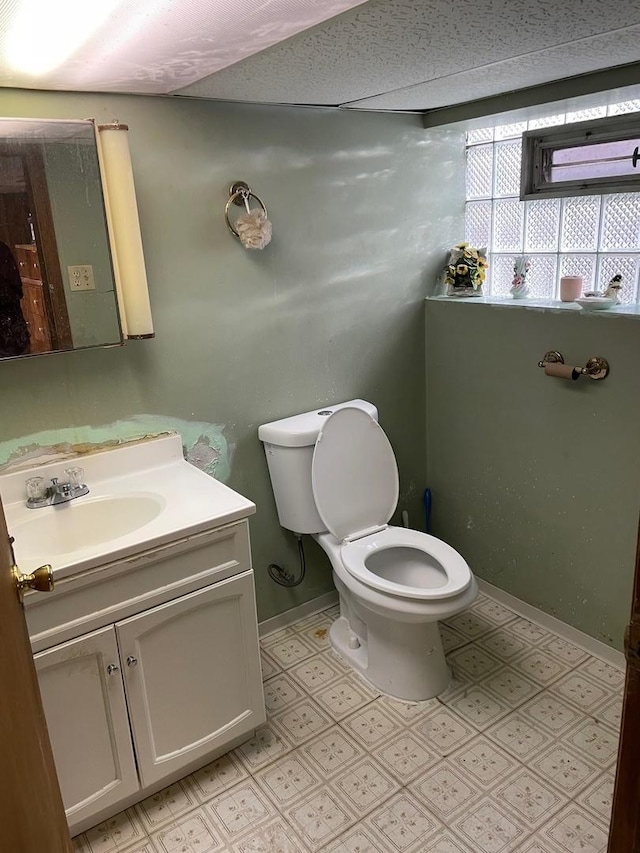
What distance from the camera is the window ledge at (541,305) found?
2.06m

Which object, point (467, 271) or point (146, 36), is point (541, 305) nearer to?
point (467, 271)

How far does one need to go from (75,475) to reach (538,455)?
157 cm

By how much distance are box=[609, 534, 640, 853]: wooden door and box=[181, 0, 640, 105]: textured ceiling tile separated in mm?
1060

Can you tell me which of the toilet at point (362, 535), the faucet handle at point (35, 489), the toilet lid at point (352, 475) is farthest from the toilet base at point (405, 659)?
the faucet handle at point (35, 489)

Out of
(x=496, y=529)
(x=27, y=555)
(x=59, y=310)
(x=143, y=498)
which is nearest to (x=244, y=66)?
(x=59, y=310)

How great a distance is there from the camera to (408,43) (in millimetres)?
1447

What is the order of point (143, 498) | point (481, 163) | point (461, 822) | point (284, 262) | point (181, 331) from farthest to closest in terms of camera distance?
point (481, 163) → point (284, 262) → point (181, 331) → point (143, 498) → point (461, 822)

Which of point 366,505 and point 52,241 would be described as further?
point 366,505

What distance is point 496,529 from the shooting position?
2611 mm

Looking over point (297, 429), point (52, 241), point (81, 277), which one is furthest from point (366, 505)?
point (52, 241)

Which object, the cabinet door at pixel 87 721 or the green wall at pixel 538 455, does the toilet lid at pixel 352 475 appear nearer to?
the green wall at pixel 538 455

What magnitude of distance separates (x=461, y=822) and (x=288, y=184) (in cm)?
197

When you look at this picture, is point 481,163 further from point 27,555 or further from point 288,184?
Answer: point 27,555

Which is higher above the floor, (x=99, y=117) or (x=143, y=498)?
(x=99, y=117)
